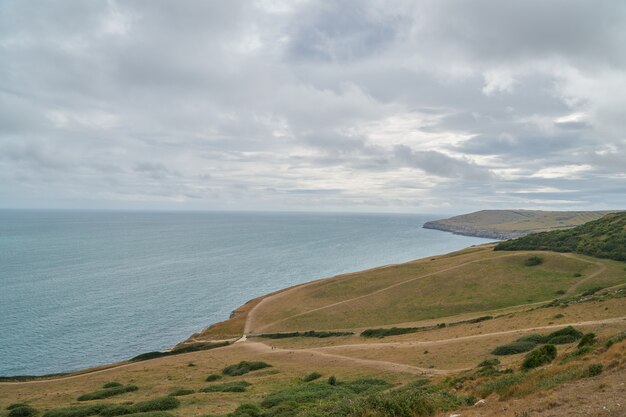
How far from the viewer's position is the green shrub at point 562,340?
95.8ft

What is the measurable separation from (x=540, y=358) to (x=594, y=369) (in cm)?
557

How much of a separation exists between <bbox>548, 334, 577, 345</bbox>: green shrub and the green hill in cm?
5456

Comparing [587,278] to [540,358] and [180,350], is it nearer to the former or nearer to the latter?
[540,358]

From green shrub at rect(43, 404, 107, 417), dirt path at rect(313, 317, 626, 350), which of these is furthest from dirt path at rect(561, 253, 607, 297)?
green shrub at rect(43, 404, 107, 417)

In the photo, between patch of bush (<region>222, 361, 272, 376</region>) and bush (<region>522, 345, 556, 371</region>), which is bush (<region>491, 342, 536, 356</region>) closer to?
bush (<region>522, 345, 556, 371</region>)

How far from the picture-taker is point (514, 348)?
30.3m

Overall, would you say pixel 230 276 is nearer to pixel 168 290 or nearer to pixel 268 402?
pixel 168 290

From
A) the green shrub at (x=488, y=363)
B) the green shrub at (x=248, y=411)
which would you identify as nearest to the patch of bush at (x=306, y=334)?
the green shrub at (x=488, y=363)

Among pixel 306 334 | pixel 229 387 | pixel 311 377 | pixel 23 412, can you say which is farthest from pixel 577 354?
pixel 306 334

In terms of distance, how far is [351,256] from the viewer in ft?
564

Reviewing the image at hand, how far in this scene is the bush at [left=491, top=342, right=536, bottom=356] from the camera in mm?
30047

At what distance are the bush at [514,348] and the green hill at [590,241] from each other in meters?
55.5

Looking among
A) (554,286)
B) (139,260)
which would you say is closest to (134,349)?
(554,286)

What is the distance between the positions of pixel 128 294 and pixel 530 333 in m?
88.1
